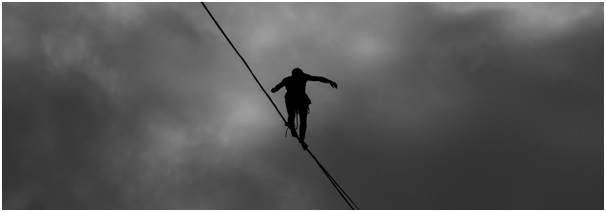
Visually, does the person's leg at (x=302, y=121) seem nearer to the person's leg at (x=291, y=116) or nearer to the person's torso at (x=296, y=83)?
the person's leg at (x=291, y=116)

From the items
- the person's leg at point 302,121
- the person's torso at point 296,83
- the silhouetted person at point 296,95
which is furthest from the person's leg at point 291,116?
the person's torso at point 296,83

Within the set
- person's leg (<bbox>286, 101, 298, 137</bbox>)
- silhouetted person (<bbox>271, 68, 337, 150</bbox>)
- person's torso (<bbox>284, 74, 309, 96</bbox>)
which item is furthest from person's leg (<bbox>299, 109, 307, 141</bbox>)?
person's torso (<bbox>284, 74, 309, 96</bbox>)

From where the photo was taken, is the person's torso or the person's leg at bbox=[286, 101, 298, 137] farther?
the person's leg at bbox=[286, 101, 298, 137]

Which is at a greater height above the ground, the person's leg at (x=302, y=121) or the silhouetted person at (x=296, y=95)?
the silhouetted person at (x=296, y=95)

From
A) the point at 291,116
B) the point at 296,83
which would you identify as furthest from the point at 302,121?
the point at 296,83

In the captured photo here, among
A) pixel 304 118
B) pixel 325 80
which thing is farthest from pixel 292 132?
pixel 325 80

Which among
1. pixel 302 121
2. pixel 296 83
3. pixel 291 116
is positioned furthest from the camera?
pixel 302 121

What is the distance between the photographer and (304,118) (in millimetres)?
15461

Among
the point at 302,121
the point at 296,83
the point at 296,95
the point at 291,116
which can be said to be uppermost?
the point at 296,83

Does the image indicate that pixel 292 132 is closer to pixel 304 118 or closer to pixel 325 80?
pixel 304 118

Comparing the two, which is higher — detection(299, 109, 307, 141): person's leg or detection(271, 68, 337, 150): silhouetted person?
detection(271, 68, 337, 150): silhouetted person

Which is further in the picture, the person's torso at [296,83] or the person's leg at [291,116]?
the person's leg at [291,116]

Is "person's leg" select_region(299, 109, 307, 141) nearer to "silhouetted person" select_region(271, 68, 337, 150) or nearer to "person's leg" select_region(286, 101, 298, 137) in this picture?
"silhouetted person" select_region(271, 68, 337, 150)

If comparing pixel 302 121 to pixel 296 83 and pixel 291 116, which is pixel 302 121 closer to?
pixel 291 116
